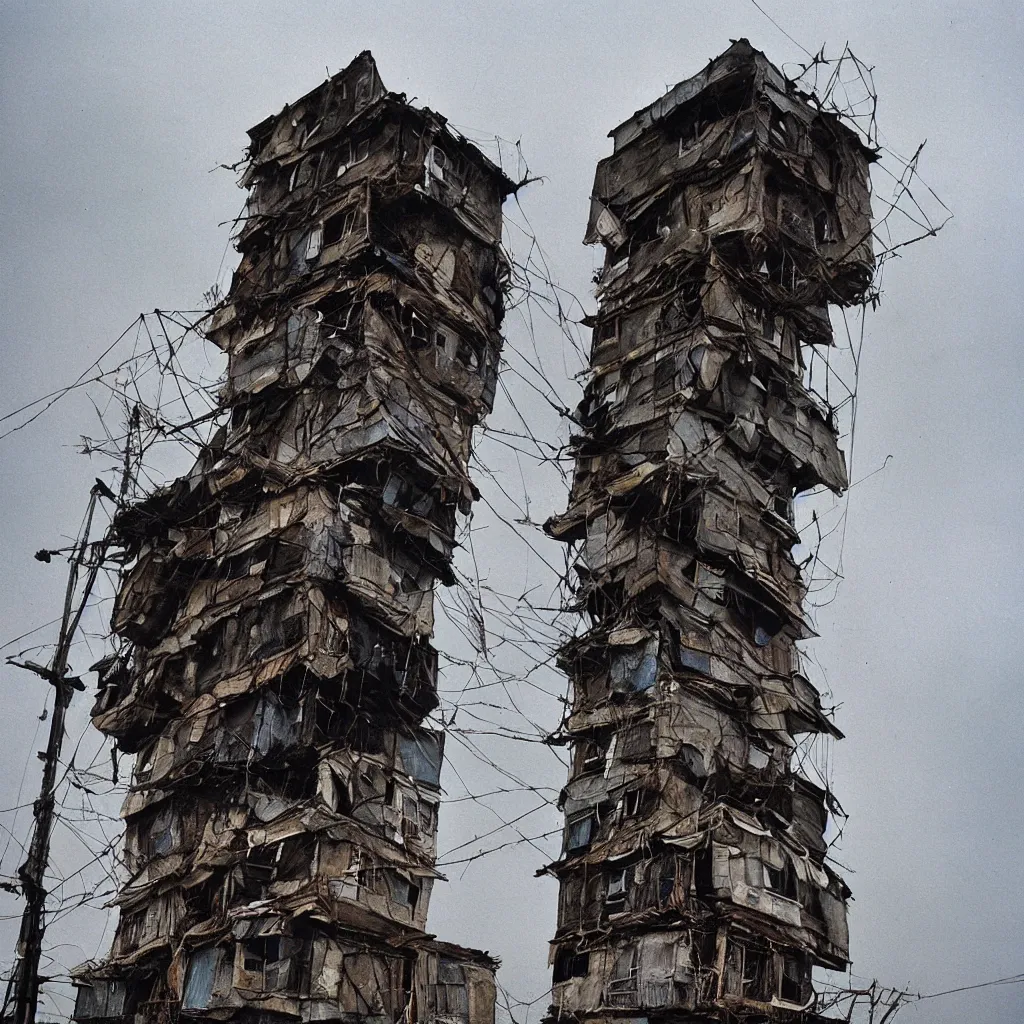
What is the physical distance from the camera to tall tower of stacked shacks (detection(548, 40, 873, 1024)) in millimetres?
27844

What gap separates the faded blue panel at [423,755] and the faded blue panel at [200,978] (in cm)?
533

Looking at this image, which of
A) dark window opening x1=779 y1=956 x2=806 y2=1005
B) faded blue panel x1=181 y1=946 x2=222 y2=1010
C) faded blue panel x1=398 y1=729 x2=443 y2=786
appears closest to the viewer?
dark window opening x1=779 y1=956 x2=806 y2=1005

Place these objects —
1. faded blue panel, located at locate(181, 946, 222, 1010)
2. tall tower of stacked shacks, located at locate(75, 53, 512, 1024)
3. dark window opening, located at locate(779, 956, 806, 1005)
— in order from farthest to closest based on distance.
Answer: tall tower of stacked shacks, located at locate(75, 53, 512, 1024), faded blue panel, located at locate(181, 946, 222, 1010), dark window opening, located at locate(779, 956, 806, 1005)

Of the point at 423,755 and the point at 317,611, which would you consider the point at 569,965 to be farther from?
the point at 317,611

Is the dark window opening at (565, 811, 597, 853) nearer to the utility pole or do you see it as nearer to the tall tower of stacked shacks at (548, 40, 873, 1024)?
the tall tower of stacked shacks at (548, 40, 873, 1024)

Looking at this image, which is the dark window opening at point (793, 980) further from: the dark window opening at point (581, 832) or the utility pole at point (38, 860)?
the utility pole at point (38, 860)

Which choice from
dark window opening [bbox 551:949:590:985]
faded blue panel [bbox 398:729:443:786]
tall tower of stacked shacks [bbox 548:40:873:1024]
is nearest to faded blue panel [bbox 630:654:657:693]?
tall tower of stacked shacks [bbox 548:40:873:1024]

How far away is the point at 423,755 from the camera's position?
32469mm

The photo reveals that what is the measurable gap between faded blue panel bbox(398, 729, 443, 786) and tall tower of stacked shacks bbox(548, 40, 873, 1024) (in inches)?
128

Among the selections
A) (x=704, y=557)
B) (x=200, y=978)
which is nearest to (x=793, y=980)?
(x=704, y=557)

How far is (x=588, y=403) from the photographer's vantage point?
3541 cm

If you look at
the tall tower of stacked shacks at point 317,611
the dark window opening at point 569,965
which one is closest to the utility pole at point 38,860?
the tall tower of stacked shacks at point 317,611

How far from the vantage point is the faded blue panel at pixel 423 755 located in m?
32.2

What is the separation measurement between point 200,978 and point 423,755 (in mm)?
6300
